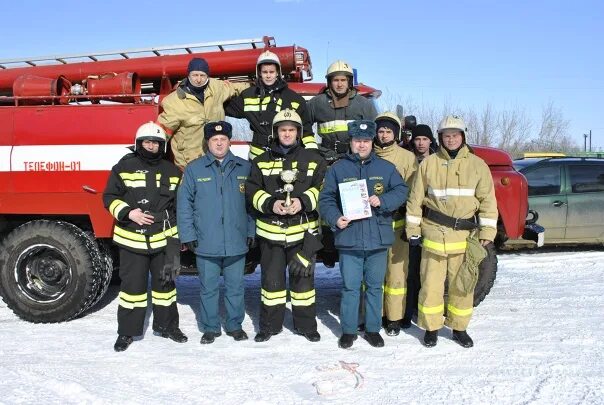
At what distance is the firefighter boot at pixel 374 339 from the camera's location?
14.8 ft

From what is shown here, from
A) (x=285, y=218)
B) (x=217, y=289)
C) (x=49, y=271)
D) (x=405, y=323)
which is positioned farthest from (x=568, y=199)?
(x=49, y=271)

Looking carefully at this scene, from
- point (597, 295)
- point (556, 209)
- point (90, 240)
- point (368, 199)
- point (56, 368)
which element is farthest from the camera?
point (556, 209)

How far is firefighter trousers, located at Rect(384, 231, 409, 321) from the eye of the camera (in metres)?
4.86

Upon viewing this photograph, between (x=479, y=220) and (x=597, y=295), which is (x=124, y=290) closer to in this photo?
(x=479, y=220)

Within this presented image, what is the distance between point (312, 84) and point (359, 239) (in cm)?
195

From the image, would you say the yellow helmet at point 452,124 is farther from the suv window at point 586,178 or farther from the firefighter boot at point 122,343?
the suv window at point 586,178

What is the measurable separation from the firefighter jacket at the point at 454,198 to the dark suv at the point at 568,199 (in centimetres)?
475

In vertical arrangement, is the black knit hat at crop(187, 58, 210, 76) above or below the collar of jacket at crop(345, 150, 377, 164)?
above

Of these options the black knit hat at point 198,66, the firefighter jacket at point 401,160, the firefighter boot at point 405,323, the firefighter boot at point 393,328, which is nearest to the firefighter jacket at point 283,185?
the firefighter jacket at point 401,160

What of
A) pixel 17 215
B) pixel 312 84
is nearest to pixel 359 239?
pixel 312 84

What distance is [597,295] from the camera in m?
6.13

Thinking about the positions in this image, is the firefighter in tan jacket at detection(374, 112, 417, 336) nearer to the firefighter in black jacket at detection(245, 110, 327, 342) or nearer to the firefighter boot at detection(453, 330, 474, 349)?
the firefighter boot at detection(453, 330, 474, 349)

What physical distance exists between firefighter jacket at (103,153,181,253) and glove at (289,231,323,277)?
1.08 meters

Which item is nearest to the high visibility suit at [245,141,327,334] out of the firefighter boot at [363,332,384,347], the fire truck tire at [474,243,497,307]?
the firefighter boot at [363,332,384,347]
